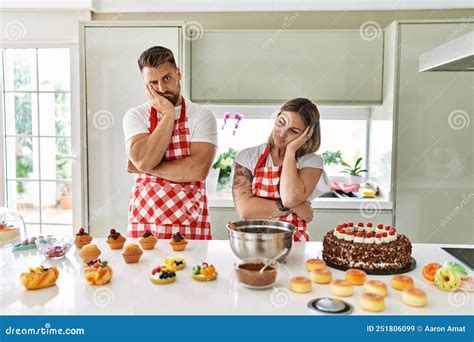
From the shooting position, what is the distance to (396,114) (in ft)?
9.03

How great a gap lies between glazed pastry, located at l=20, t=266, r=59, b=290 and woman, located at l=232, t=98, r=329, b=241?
0.80 meters

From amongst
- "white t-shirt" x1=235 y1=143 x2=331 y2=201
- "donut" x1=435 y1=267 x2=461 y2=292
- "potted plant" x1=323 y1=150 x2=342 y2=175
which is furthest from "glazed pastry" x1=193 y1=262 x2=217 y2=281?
"potted plant" x1=323 y1=150 x2=342 y2=175

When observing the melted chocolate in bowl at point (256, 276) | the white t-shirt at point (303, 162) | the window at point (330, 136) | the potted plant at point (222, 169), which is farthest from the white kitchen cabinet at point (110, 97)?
the melted chocolate in bowl at point (256, 276)

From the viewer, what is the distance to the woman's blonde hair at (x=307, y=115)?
6.07 feet

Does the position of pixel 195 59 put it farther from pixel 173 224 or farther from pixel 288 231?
pixel 288 231

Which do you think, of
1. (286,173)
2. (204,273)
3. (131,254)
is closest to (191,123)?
(286,173)

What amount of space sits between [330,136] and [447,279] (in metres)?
2.28

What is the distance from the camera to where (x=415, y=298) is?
1.07 m

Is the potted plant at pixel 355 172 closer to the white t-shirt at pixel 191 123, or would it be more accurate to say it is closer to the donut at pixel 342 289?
the white t-shirt at pixel 191 123

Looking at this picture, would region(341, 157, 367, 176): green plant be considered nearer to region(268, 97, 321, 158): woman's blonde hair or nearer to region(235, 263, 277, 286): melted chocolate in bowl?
region(268, 97, 321, 158): woman's blonde hair

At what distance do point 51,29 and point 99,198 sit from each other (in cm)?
126

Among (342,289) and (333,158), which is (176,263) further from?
(333,158)
